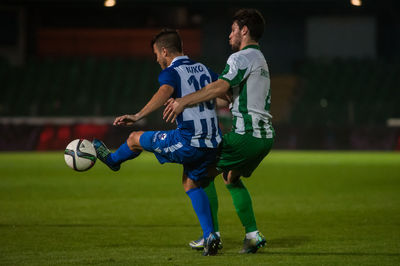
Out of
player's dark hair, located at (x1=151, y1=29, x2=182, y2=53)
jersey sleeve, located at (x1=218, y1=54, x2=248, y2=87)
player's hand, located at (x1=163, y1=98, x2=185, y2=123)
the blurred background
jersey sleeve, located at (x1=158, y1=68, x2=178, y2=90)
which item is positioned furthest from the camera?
the blurred background

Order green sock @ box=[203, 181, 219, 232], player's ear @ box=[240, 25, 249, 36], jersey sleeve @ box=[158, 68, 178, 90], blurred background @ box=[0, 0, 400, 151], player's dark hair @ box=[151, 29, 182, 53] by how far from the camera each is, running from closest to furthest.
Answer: jersey sleeve @ box=[158, 68, 178, 90]
player's ear @ box=[240, 25, 249, 36]
player's dark hair @ box=[151, 29, 182, 53]
green sock @ box=[203, 181, 219, 232]
blurred background @ box=[0, 0, 400, 151]

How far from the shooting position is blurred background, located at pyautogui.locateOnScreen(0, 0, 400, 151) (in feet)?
79.9

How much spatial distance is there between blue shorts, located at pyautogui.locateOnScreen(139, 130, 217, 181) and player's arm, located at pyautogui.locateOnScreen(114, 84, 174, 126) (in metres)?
0.35

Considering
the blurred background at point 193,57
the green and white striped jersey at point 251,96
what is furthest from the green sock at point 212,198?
the blurred background at point 193,57

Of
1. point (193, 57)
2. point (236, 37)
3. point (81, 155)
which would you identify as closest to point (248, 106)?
point (236, 37)

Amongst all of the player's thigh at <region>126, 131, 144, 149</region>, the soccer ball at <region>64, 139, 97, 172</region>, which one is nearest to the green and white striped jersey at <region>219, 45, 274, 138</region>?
the player's thigh at <region>126, 131, 144, 149</region>

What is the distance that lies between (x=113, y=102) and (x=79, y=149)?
780 inches

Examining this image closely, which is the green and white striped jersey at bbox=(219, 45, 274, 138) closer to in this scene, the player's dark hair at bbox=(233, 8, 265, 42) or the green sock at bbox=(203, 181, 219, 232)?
the player's dark hair at bbox=(233, 8, 265, 42)

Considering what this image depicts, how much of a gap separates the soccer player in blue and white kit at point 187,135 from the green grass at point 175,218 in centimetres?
48

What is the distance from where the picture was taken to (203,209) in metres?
6.44

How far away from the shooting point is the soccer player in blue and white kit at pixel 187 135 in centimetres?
629

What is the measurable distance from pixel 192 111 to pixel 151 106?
0.47 metres

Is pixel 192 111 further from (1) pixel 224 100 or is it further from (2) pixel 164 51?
(2) pixel 164 51

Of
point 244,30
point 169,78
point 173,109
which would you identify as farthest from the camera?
point 244,30
